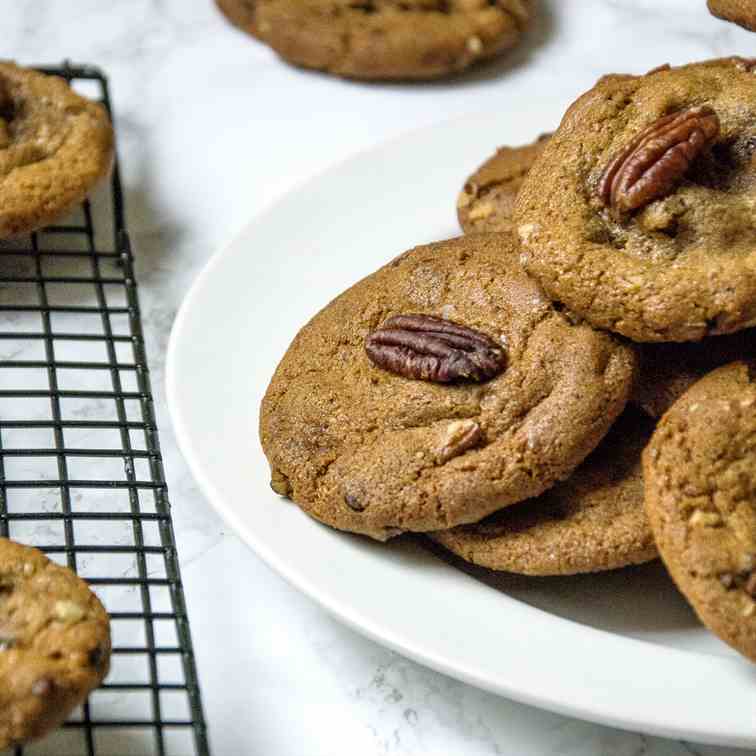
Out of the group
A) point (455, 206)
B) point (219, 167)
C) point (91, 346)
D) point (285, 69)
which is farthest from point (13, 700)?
point (285, 69)

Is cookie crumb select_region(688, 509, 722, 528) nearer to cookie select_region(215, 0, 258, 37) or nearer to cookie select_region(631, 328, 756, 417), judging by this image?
cookie select_region(631, 328, 756, 417)

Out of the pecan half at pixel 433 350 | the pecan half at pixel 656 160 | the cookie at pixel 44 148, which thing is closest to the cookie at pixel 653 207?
the pecan half at pixel 656 160

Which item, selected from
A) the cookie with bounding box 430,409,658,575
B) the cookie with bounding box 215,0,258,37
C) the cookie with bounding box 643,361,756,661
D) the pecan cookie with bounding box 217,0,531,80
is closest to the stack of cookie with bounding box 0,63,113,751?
the cookie with bounding box 430,409,658,575

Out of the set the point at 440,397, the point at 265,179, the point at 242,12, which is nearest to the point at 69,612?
the point at 440,397

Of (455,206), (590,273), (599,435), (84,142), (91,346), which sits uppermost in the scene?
(590,273)

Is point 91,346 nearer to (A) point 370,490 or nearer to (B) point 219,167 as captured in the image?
(B) point 219,167

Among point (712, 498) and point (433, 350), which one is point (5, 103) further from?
point (712, 498)

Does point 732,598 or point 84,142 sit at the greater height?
point 732,598
